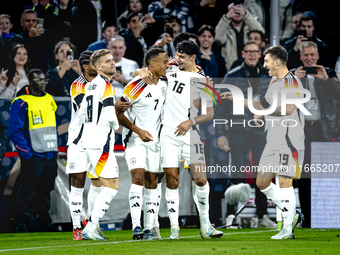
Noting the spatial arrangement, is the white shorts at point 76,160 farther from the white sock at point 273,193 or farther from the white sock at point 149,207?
the white sock at point 273,193

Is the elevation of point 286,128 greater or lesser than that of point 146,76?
lesser

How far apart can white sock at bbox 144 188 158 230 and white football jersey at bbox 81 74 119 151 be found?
71 cm

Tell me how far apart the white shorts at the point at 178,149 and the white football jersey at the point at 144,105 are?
0.52 ft

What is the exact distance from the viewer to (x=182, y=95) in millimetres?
6035

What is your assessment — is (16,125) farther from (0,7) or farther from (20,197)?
(0,7)

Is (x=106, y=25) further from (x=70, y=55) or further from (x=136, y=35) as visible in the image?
(x=70, y=55)

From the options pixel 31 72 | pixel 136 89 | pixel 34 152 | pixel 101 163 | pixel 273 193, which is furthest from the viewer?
pixel 31 72

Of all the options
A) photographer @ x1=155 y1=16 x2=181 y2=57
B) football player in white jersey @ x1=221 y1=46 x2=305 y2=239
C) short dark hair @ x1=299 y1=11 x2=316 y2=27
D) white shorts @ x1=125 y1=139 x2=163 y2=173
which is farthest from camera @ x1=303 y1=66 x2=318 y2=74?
white shorts @ x1=125 y1=139 x2=163 y2=173

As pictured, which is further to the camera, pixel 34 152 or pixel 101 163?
pixel 34 152

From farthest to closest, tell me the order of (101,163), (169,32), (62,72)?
(169,32) → (62,72) → (101,163)

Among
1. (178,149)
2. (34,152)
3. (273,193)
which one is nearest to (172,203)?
(178,149)

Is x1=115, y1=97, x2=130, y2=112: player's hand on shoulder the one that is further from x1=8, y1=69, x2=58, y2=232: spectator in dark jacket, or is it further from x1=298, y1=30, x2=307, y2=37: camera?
x1=298, y1=30, x2=307, y2=37: camera

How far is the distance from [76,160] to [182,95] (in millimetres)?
1532

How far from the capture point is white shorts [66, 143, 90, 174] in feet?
21.3
